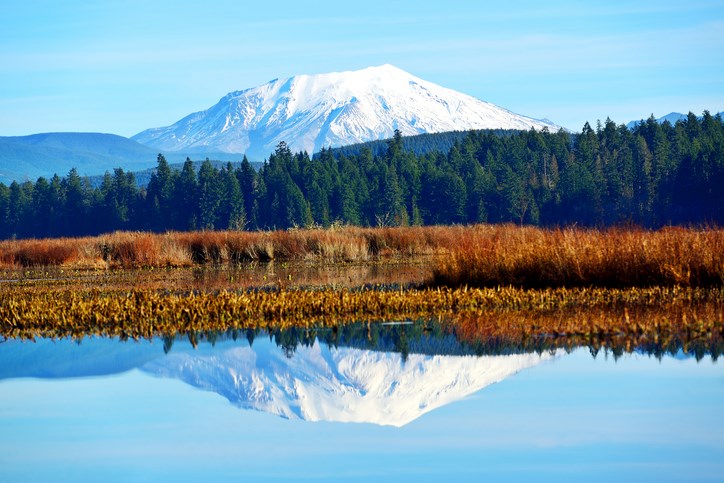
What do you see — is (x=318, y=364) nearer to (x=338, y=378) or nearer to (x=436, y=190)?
(x=338, y=378)

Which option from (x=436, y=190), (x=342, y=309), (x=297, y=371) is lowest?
(x=297, y=371)

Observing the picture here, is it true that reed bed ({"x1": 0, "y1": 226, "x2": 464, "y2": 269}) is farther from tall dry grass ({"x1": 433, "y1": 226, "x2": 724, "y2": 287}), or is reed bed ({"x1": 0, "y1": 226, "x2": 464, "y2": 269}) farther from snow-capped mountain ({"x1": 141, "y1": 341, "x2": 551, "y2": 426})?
snow-capped mountain ({"x1": 141, "y1": 341, "x2": 551, "y2": 426})

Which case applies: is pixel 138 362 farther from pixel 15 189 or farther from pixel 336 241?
pixel 15 189

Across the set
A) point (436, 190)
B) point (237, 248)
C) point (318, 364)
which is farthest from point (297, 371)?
point (436, 190)

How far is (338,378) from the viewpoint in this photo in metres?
19.2

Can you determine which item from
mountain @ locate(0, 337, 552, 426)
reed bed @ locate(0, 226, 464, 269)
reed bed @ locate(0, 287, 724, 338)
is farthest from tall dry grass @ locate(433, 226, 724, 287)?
reed bed @ locate(0, 226, 464, 269)

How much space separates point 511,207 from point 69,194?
6851 cm

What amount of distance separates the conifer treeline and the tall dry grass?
281 feet

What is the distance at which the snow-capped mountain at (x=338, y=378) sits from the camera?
54.1ft

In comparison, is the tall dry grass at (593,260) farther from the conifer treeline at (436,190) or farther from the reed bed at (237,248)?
the conifer treeline at (436,190)

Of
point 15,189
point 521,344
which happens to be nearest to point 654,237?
point 521,344

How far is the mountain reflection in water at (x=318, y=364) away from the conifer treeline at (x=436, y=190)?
93.5 m

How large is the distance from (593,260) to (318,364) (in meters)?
11.0

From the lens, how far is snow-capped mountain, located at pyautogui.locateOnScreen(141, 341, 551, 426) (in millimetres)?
16500
